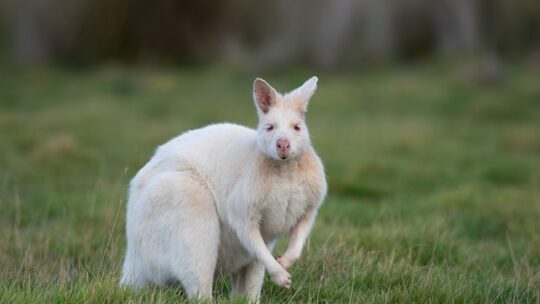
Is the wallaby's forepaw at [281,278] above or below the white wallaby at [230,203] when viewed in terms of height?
below

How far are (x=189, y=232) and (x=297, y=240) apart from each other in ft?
2.10

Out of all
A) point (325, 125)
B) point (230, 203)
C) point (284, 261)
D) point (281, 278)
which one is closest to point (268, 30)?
point (325, 125)

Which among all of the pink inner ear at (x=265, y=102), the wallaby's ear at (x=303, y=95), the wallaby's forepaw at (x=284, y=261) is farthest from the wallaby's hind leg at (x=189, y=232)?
the wallaby's ear at (x=303, y=95)

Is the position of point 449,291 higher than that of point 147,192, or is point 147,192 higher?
point 147,192

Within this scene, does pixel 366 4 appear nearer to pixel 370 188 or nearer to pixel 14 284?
pixel 370 188

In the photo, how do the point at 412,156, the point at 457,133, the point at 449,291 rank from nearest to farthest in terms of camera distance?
the point at 449,291 < the point at 412,156 < the point at 457,133

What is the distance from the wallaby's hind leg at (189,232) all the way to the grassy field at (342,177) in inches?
6.8

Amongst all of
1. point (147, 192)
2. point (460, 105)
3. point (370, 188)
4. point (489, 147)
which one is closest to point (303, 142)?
point (147, 192)

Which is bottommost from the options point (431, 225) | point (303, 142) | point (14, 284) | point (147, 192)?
point (431, 225)

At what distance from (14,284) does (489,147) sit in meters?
9.58

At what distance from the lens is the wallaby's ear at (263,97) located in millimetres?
5008

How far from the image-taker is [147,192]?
5062mm

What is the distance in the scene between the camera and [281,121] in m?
4.90

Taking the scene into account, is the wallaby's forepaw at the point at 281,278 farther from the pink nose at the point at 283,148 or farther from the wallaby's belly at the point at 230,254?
the pink nose at the point at 283,148
